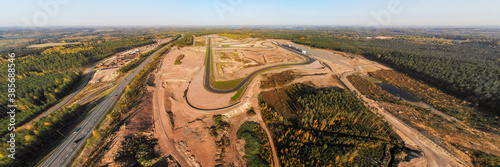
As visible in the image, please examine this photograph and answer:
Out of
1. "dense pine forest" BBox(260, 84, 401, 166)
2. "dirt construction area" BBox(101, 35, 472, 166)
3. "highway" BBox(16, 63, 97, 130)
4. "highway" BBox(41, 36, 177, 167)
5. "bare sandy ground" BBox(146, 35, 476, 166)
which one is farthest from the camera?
"highway" BBox(16, 63, 97, 130)

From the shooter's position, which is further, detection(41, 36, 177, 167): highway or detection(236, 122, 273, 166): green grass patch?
detection(236, 122, 273, 166): green grass patch

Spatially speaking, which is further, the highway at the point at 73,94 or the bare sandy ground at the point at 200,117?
the highway at the point at 73,94

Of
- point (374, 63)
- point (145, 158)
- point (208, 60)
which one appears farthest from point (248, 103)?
point (374, 63)

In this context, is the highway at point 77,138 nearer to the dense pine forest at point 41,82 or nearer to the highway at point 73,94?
the highway at point 73,94

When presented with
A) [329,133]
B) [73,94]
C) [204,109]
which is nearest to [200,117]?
[204,109]

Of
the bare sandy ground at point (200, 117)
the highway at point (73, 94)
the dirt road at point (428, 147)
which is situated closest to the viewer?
the dirt road at point (428, 147)

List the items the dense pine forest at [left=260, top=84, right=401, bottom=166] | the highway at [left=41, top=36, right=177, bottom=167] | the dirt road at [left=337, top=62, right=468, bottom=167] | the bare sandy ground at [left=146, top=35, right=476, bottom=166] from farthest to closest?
the bare sandy ground at [left=146, top=35, right=476, bottom=166], the dense pine forest at [left=260, top=84, right=401, bottom=166], the highway at [left=41, top=36, right=177, bottom=167], the dirt road at [left=337, top=62, right=468, bottom=167]

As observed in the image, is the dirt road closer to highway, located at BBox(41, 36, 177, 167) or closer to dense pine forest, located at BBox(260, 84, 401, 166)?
dense pine forest, located at BBox(260, 84, 401, 166)

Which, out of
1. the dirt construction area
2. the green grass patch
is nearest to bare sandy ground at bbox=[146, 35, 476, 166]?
the dirt construction area

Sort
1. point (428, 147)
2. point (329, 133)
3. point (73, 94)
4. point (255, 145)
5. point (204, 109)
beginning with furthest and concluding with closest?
point (73, 94) < point (204, 109) < point (329, 133) < point (255, 145) < point (428, 147)

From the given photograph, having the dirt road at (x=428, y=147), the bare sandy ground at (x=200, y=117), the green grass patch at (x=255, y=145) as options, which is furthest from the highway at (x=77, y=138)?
the dirt road at (x=428, y=147)

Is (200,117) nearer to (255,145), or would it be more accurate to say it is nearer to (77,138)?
(255,145)
